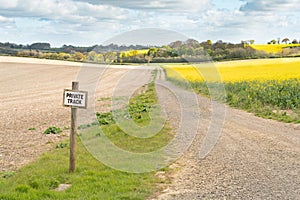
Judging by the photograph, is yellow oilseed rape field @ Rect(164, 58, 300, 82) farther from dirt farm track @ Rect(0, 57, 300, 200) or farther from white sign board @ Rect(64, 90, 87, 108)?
white sign board @ Rect(64, 90, 87, 108)

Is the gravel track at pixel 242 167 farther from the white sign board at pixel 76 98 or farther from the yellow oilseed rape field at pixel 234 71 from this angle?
the white sign board at pixel 76 98

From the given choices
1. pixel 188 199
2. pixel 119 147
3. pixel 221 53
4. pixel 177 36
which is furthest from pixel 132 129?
pixel 221 53

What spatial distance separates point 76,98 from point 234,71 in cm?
3610

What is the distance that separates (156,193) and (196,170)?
1921 mm

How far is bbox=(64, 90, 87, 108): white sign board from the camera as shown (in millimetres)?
8969

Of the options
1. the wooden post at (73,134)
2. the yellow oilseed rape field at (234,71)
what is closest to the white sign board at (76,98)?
the wooden post at (73,134)

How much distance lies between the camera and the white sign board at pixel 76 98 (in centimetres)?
897

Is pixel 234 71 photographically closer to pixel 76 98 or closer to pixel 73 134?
pixel 73 134

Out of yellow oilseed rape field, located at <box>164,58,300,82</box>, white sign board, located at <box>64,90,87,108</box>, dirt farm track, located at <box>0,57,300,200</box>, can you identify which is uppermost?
white sign board, located at <box>64,90,87,108</box>

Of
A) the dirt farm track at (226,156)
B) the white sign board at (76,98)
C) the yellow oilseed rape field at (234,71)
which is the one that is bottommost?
the dirt farm track at (226,156)

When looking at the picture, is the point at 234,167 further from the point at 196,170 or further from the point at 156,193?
the point at 156,193

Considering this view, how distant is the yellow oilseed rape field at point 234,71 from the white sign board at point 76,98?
6.12 m

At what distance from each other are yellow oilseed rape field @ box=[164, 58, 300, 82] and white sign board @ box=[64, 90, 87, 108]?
612 centimetres

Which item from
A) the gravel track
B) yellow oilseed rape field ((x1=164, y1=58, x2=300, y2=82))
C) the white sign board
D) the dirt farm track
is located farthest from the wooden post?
yellow oilseed rape field ((x1=164, y1=58, x2=300, y2=82))
